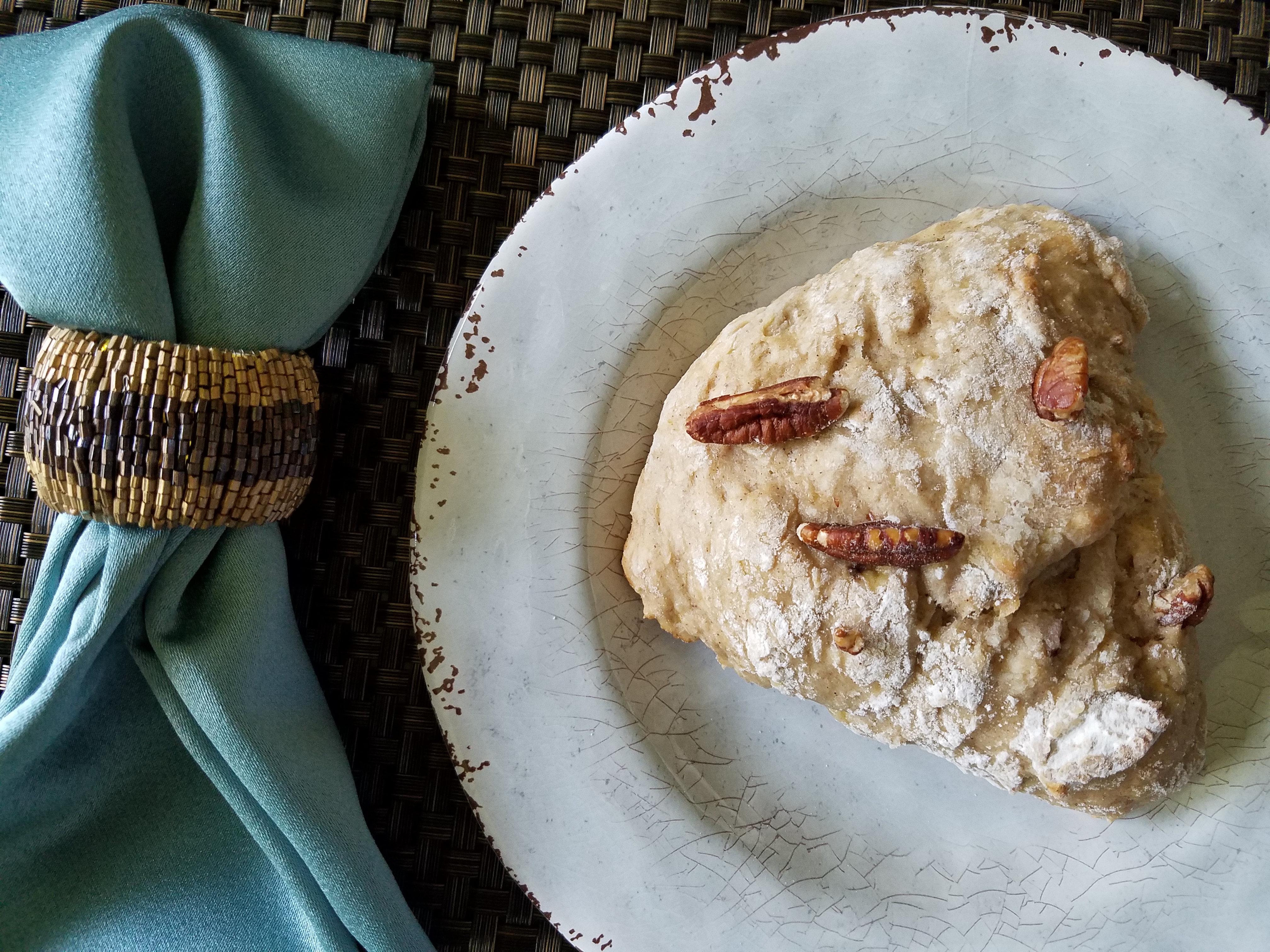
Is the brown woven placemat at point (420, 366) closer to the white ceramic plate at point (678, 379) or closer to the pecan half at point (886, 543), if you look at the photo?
the white ceramic plate at point (678, 379)

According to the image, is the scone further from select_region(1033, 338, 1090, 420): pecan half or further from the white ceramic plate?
the white ceramic plate

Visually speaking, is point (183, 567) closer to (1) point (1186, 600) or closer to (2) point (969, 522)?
(2) point (969, 522)

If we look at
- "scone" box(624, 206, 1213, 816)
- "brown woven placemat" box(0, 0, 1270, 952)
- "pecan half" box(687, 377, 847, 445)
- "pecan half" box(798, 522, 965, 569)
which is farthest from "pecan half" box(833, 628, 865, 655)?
"brown woven placemat" box(0, 0, 1270, 952)

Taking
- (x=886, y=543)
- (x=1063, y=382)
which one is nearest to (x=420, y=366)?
(x=886, y=543)

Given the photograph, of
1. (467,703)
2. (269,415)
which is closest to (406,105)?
(269,415)

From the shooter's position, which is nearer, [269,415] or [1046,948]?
[269,415]

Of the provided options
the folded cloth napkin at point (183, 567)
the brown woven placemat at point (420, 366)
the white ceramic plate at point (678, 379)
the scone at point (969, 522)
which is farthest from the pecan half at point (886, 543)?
the folded cloth napkin at point (183, 567)

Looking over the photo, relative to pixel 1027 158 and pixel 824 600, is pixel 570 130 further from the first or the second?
pixel 824 600
